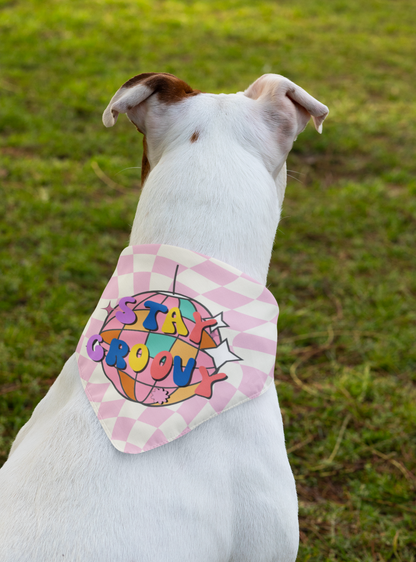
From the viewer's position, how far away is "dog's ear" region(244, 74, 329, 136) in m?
1.79

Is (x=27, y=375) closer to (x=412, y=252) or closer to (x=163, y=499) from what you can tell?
(x=163, y=499)

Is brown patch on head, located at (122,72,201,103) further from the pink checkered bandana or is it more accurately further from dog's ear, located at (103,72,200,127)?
the pink checkered bandana

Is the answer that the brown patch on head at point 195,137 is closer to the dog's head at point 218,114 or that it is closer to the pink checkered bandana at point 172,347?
the dog's head at point 218,114

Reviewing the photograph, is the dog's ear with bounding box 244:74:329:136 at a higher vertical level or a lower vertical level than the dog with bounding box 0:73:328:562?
higher

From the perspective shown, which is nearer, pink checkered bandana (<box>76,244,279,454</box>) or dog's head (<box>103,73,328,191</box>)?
pink checkered bandana (<box>76,244,279,454</box>)

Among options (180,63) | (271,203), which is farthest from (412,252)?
(180,63)

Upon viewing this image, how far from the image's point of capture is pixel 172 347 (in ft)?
4.89

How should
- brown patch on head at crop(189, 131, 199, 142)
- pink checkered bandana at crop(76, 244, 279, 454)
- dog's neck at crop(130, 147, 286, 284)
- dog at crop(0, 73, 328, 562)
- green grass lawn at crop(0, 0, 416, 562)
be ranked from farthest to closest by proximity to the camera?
green grass lawn at crop(0, 0, 416, 562)
brown patch on head at crop(189, 131, 199, 142)
dog's neck at crop(130, 147, 286, 284)
pink checkered bandana at crop(76, 244, 279, 454)
dog at crop(0, 73, 328, 562)

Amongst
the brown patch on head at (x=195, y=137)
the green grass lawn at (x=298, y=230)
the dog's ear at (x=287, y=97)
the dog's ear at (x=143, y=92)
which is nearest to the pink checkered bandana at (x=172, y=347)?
the brown patch on head at (x=195, y=137)

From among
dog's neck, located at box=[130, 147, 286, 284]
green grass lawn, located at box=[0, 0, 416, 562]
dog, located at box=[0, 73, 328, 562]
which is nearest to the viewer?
dog, located at box=[0, 73, 328, 562]

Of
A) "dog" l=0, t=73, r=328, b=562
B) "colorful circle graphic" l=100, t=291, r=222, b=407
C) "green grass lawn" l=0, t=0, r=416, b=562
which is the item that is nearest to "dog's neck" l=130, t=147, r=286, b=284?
"dog" l=0, t=73, r=328, b=562

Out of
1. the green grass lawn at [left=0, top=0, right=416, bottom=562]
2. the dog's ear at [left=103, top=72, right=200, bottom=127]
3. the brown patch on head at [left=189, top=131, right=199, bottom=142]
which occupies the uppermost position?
the dog's ear at [left=103, top=72, right=200, bottom=127]

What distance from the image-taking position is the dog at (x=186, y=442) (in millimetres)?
1297

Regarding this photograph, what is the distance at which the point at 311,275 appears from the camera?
13.1ft
